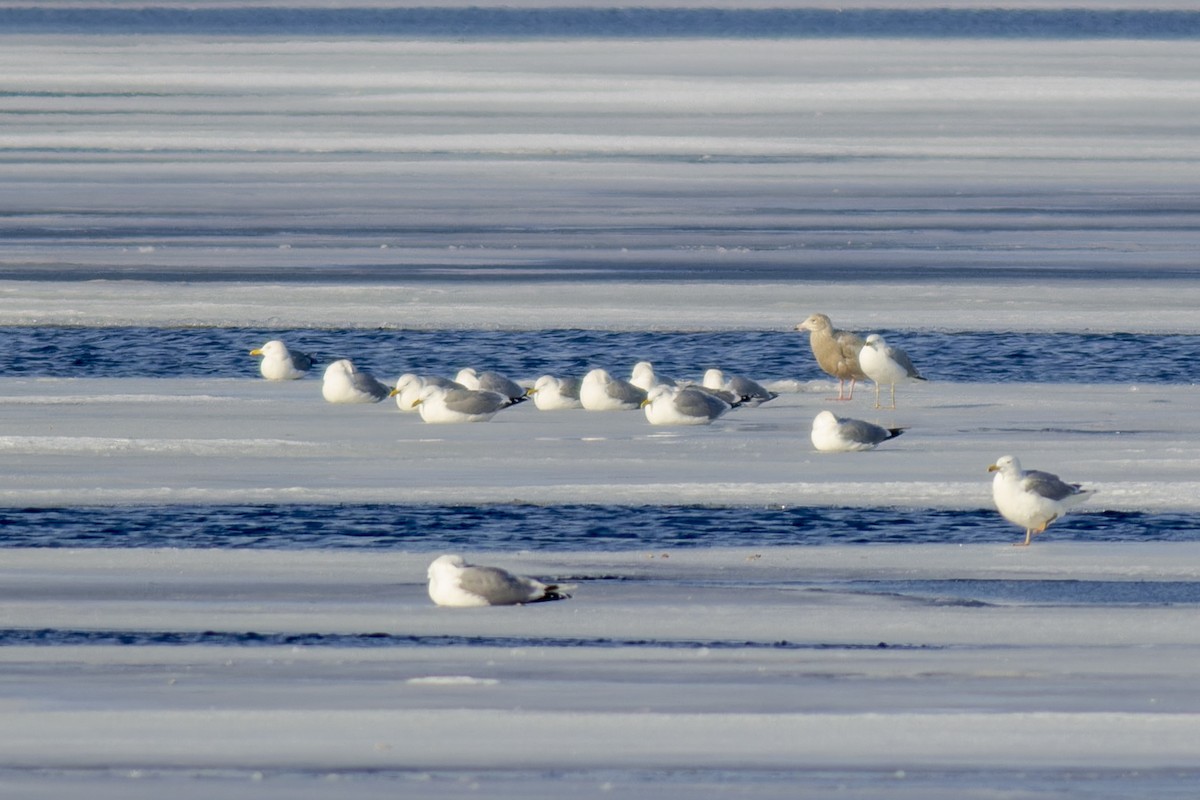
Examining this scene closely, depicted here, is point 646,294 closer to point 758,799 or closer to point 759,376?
point 759,376

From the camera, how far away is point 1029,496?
7.30m

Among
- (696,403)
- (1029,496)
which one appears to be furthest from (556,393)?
(1029,496)

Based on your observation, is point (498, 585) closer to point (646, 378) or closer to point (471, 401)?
point (471, 401)

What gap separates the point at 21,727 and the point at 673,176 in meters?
16.6

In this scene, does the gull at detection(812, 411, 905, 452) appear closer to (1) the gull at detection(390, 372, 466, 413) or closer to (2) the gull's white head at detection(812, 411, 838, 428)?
(2) the gull's white head at detection(812, 411, 838, 428)

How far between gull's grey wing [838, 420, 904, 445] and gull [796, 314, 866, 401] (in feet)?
4.43

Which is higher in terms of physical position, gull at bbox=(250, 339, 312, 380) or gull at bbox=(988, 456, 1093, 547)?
gull at bbox=(250, 339, 312, 380)

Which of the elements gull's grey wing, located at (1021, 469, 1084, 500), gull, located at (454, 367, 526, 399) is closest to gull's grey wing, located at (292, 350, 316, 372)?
gull, located at (454, 367, 526, 399)

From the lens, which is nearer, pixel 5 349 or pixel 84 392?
pixel 84 392

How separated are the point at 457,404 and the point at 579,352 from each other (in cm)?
243

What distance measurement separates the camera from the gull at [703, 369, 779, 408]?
33.4 feet

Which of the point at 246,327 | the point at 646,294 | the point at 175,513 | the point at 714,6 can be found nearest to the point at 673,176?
the point at 646,294

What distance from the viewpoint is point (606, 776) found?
484 cm

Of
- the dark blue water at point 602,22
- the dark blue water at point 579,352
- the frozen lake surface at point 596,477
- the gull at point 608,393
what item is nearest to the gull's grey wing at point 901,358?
the frozen lake surface at point 596,477
